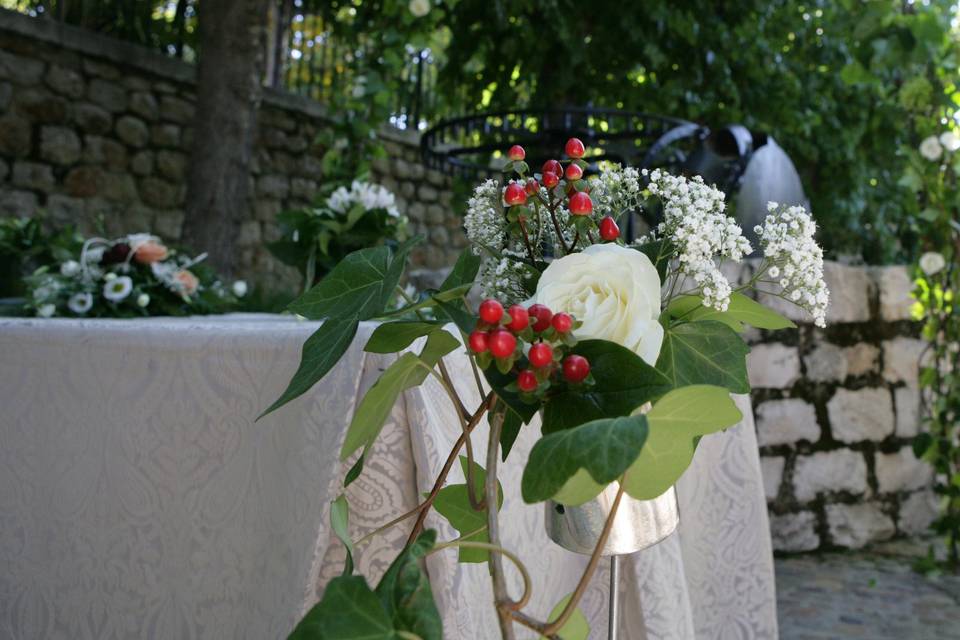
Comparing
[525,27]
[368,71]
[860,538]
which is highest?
[525,27]

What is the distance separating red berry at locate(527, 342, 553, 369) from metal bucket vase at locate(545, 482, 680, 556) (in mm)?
201

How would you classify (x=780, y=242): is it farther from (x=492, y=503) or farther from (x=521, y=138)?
(x=521, y=138)

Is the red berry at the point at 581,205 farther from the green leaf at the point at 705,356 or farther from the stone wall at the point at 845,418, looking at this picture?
the stone wall at the point at 845,418

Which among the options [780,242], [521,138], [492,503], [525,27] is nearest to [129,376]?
[492,503]

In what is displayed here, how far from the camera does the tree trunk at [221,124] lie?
3924 mm

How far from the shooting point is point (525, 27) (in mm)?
5035

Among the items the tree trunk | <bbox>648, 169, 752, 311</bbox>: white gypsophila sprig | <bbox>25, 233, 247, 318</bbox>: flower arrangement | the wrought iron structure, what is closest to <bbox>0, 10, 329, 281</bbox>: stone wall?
the tree trunk

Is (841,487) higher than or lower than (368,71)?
lower

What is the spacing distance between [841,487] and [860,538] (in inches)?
7.6

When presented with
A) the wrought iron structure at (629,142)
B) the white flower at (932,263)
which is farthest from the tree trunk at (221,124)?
the white flower at (932,263)

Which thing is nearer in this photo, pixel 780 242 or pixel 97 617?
pixel 780 242

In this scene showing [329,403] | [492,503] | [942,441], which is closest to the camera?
[492,503]

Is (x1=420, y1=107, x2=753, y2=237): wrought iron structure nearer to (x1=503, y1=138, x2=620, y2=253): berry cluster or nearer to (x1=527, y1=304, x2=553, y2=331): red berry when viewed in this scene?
(x1=503, y1=138, x2=620, y2=253): berry cluster

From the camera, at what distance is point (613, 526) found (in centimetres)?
60
